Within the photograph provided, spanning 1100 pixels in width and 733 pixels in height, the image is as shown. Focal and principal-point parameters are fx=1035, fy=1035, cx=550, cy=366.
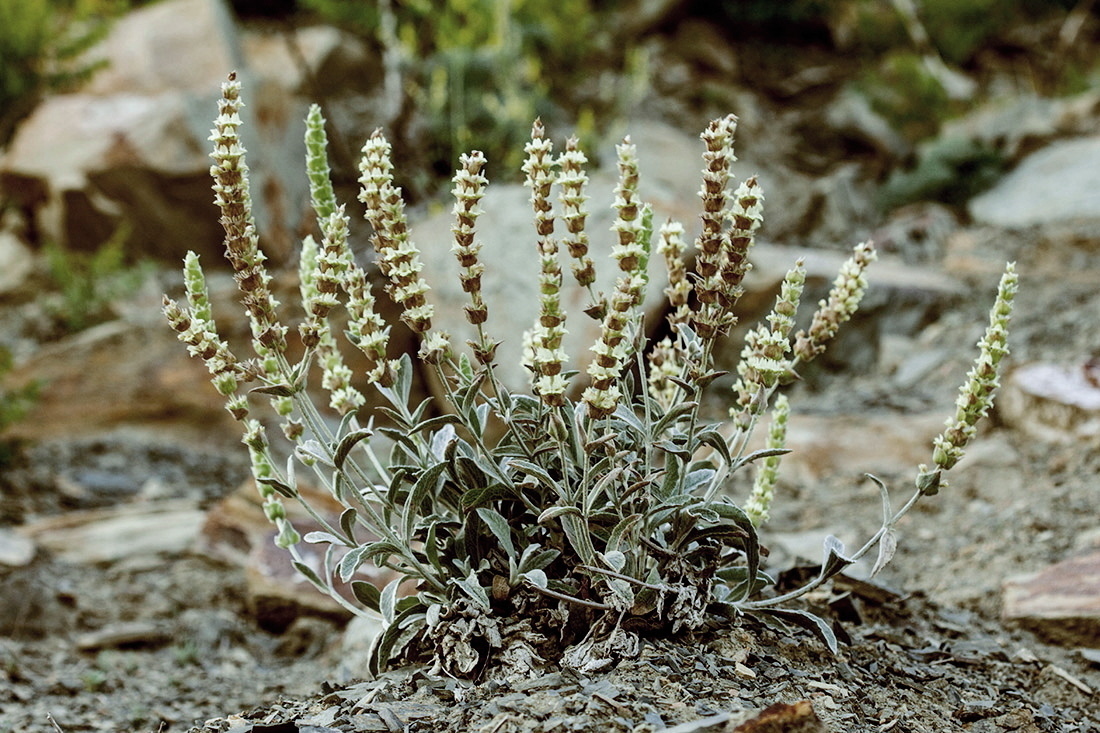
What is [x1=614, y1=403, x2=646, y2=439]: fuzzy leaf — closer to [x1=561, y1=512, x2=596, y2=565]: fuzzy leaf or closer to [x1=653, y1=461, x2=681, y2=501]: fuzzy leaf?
[x1=653, y1=461, x2=681, y2=501]: fuzzy leaf

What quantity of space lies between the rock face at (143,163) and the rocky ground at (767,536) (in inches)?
10.3

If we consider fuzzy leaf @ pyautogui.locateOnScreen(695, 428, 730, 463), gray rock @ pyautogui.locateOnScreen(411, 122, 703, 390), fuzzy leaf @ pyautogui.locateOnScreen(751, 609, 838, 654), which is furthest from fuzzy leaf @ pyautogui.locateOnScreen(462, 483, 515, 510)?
gray rock @ pyautogui.locateOnScreen(411, 122, 703, 390)

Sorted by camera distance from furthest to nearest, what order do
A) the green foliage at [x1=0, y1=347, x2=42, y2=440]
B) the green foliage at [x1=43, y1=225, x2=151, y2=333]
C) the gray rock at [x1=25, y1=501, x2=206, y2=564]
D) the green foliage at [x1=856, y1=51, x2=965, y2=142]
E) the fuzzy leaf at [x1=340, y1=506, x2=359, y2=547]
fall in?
the green foliage at [x1=856, y1=51, x2=965, y2=142] → the green foliage at [x1=43, y1=225, x2=151, y2=333] → the green foliage at [x1=0, y1=347, x2=42, y2=440] → the gray rock at [x1=25, y1=501, x2=206, y2=564] → the fuzzy leaf at [x1=340, y1=506, x2=359, y2=547]

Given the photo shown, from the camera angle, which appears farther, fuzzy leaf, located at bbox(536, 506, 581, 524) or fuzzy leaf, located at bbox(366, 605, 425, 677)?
fuzzy leaf, located at bbox(366, 605, 425, 677)

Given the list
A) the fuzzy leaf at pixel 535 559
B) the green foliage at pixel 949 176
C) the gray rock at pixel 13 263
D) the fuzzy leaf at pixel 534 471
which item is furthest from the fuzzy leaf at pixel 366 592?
the green foliage at pixel 949 176

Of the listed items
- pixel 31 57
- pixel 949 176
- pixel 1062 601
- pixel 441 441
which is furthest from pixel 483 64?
pixel 441 441

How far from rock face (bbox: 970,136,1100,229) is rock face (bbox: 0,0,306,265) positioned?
186 inches

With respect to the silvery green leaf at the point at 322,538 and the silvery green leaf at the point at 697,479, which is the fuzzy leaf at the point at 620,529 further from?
the silvery green leaf at the point at 322,538

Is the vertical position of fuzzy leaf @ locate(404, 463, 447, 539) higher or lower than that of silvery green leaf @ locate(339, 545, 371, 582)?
higher

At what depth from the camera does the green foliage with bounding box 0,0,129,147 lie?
6668mm

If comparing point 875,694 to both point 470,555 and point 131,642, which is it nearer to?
point 470,555

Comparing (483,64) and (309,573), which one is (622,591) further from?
(483,64)

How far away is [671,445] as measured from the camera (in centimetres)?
179

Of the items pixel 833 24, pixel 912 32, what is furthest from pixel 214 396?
pixel 833 24
